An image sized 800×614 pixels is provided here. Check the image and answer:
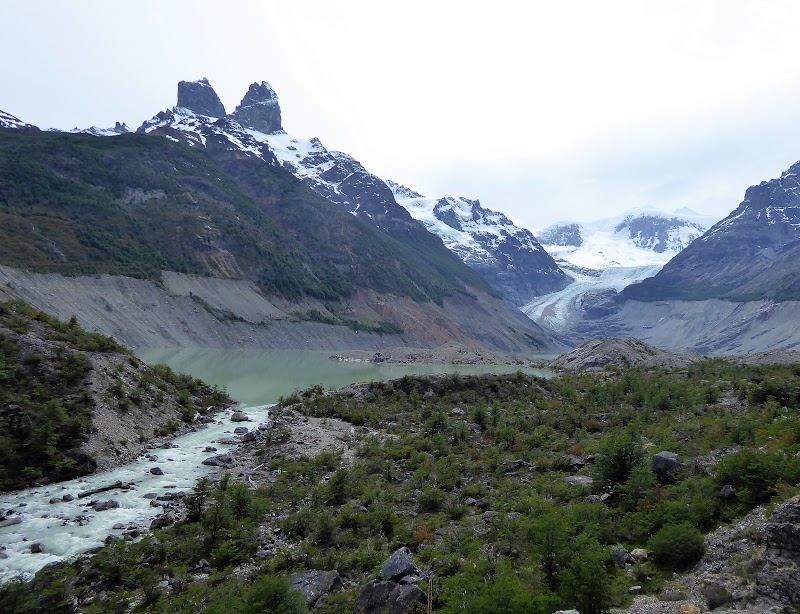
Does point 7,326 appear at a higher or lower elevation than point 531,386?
higher

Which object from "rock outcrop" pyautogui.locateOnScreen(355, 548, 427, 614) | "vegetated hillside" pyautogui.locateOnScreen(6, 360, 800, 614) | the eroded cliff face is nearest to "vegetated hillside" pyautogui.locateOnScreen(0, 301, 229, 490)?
"vegetated hillside" pyautogui.locateOnScreen(6, 360, 800, 614)

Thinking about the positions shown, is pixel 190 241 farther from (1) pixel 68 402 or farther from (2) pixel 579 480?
(2) pixel 579 480

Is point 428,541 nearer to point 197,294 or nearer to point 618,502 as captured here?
point 618,502

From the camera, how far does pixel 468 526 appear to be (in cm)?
1295

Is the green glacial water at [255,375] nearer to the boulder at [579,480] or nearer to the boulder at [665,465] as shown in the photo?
the boulder at [579,480]

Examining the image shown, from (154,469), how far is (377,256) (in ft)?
584

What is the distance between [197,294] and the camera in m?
104

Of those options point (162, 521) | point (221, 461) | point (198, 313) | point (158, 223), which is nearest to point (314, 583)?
point (162, 521)

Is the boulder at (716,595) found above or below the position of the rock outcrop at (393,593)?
above

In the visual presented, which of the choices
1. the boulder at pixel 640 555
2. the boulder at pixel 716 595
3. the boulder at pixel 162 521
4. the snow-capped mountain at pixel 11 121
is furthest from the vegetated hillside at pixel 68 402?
the snow-capped mountain at pixel 11 121

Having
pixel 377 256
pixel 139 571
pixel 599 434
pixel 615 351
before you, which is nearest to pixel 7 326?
pixel 139 571

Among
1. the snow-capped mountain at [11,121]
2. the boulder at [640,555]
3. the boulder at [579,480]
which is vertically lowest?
the boulder at [579,480]

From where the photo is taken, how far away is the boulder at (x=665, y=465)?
1341cm

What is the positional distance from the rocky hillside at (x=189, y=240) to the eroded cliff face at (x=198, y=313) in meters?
0.55
